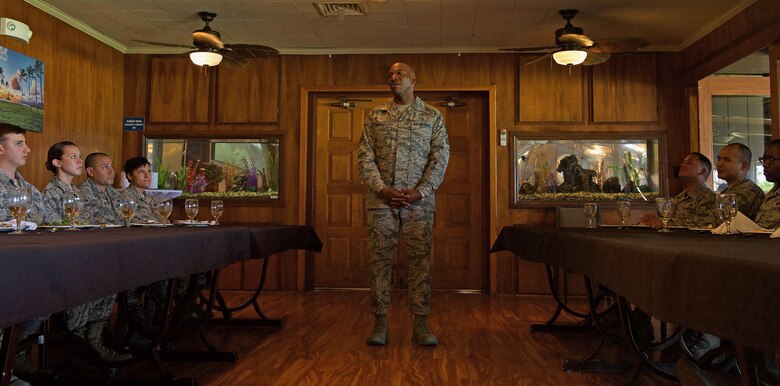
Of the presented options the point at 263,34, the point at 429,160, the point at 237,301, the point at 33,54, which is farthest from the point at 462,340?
the point at 33,54

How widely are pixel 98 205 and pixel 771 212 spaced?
3.80 m

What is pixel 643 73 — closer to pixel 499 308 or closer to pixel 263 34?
pixel 499 308

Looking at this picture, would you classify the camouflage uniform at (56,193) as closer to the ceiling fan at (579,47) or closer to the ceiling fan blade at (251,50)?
the ceiling fan blade at (251,50)

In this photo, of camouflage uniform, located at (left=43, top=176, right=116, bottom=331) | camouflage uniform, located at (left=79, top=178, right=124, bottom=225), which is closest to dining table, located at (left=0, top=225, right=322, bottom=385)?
camouflage uniform, located at (left=43, top=176, right=116, bottom=331)

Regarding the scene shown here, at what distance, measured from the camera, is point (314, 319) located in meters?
4.19

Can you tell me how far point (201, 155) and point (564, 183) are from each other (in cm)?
383

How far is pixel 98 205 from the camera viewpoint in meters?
3.60

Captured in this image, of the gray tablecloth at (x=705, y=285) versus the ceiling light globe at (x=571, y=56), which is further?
the ceiling light globe at (x=571, y=56)

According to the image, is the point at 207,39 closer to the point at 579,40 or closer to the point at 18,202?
the point at 18,202

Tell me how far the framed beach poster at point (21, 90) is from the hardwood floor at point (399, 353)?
239 centimetres

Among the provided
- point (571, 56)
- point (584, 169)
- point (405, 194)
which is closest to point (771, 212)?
point (405, 194)

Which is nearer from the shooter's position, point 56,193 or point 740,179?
point 56,193

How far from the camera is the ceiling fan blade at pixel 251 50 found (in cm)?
449

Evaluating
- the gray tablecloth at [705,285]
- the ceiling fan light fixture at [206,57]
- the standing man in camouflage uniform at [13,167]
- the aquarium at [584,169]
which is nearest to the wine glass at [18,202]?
the standing man in camouflage uniform at [13,167]
